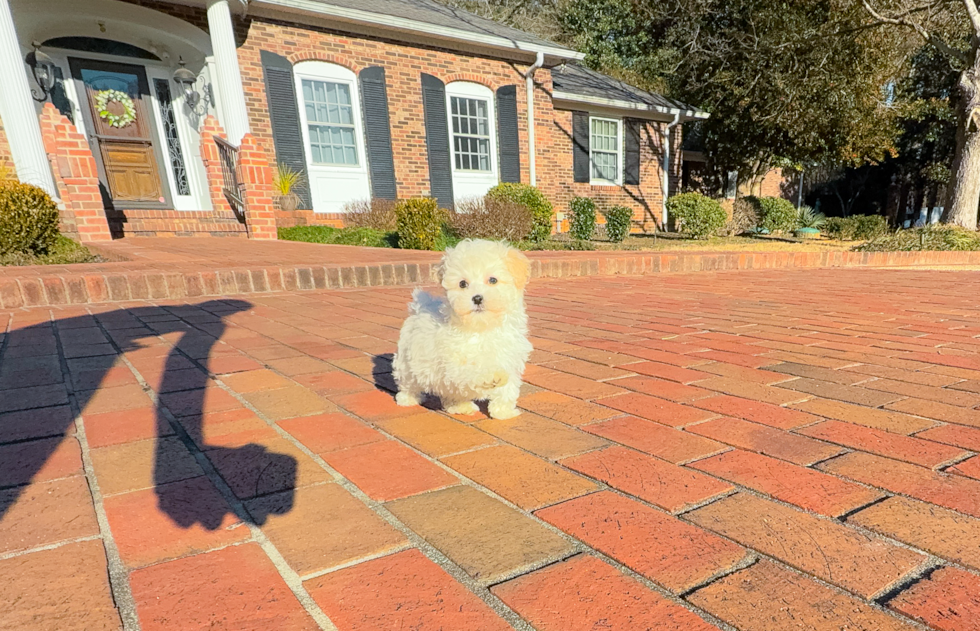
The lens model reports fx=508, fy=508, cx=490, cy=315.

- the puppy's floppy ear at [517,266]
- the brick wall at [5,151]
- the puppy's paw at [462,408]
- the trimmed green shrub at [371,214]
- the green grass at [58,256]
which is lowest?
the puppy's paw at [462,408]

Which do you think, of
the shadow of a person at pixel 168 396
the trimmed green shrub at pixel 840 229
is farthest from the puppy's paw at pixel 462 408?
the trimmed green shrub at pixel 840 229

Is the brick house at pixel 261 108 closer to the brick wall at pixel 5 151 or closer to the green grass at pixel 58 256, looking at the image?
the brick wall at pixel 5 151

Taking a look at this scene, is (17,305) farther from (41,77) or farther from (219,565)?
(41,77)

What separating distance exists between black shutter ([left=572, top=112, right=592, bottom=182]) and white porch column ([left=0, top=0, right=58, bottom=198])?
485 inches

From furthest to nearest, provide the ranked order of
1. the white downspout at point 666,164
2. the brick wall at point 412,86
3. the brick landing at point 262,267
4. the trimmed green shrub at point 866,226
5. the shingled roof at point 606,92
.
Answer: the trimmed green shrub at point 866,226 → the white downspout at point 666,164 → the shingled roof at point 606,92 → the brick wall at point 412,86 → the brick landing at point 262,267

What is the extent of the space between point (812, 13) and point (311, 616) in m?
21.3

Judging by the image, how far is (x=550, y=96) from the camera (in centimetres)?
1421

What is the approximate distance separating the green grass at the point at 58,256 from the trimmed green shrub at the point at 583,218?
30.4 feet

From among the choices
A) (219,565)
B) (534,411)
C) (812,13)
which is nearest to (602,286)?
(534,411)

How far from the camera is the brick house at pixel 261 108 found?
28.8ft

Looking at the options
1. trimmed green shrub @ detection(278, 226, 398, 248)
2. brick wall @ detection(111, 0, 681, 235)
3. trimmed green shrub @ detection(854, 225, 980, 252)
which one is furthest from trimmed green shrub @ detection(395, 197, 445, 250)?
trimmed green shrub @ detection(854, 225, 980, 252)

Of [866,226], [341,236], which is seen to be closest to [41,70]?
[341,236]

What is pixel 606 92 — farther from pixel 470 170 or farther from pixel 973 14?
pixel 973 14

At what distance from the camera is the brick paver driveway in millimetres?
1074
